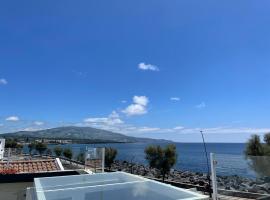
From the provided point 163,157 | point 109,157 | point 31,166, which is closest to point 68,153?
point 109,157

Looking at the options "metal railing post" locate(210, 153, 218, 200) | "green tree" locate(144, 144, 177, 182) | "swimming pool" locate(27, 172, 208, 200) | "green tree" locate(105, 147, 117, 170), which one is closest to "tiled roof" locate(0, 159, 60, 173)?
"swimming pool" locate(27, 172, 208, 200)

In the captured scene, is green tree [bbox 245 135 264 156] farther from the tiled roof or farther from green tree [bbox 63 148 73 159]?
green tree [bbox 63 148 73 159]

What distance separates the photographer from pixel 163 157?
17.7 meters

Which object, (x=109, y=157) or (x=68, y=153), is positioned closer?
(x=109, y=157)

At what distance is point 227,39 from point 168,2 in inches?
135

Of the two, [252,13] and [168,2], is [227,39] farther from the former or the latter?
[168,2]

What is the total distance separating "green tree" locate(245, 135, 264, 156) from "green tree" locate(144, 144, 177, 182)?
5.37 m

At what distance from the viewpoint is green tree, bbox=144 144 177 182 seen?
17531mm

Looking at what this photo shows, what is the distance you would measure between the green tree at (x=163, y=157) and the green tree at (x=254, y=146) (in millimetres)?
5375

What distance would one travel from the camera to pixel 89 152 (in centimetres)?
1130

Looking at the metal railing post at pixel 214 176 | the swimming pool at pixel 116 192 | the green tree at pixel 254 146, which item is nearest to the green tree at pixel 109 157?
the green tree at pixel 254 146

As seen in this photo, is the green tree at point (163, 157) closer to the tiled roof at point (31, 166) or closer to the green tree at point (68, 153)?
the tiled roof at point (31, 166)

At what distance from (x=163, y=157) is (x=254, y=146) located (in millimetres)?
6321

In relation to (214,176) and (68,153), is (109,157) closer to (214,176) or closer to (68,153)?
(68,153)
